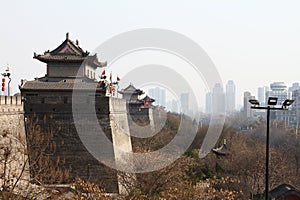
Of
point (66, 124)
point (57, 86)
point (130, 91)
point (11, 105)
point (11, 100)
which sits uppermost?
point (130, 91)

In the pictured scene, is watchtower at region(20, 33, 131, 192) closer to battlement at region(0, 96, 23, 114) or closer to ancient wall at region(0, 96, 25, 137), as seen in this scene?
ancient wall at region(0, 96, 25, 137)

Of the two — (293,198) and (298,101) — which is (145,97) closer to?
(293,198)

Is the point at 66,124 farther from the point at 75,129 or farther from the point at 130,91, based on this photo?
the point at 130,91

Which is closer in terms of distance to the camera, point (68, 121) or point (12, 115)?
point (12, 115)

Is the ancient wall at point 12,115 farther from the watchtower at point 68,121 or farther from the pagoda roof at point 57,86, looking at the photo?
the pagoda roof at point 57,86

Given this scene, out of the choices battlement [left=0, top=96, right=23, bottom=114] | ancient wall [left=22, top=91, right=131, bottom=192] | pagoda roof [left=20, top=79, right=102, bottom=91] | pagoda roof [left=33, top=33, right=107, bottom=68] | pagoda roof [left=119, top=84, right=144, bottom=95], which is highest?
pagoda roof [left=33, top=33, right=107, bottom=68]

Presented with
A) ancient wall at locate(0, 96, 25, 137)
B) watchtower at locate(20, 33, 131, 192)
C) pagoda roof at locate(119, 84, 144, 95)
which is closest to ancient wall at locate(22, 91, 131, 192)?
watchtower at locate(20, 33, 131, 192)

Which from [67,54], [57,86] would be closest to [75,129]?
[57,86]

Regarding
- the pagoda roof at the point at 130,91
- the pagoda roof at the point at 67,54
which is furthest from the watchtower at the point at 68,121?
the pagoda roof at the point at 130,91

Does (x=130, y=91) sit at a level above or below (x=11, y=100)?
above

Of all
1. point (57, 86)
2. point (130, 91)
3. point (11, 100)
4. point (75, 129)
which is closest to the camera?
point (11, 100)

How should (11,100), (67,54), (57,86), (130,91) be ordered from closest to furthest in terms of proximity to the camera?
(11,100)
(57,86)
(67,54)
(130,91)

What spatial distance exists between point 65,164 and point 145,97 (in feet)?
69.0

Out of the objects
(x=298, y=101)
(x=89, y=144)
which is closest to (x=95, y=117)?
(x=89, y=144)
